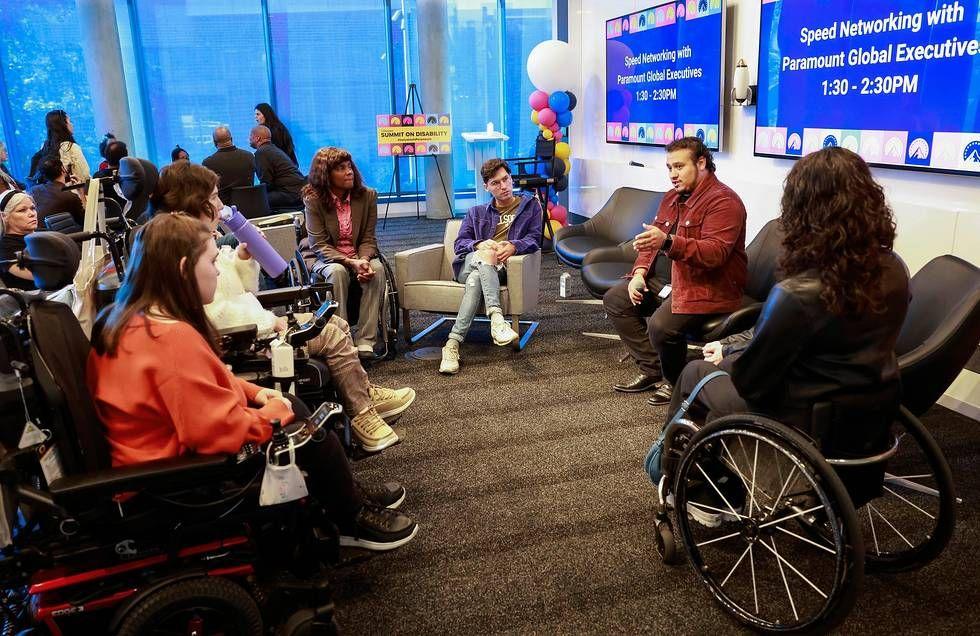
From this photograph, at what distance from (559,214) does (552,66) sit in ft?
4.34

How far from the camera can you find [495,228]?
4.34 metres

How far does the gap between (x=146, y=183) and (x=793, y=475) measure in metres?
2.08

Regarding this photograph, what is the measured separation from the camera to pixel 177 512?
1692 millimetres

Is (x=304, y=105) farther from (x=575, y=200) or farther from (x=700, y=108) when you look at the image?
(x=700, y=108)

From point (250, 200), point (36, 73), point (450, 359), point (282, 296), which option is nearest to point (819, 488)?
point (282, 296)

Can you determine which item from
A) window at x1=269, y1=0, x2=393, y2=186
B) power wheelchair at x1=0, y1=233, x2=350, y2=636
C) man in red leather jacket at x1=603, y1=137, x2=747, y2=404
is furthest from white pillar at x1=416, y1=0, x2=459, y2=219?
power wheelchair at x1=0, y1=233, x2=350, y2=636

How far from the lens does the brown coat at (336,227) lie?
4.18 meters

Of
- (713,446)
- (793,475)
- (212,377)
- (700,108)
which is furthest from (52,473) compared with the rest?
(700,108)

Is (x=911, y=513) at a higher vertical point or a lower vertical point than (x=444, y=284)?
lower

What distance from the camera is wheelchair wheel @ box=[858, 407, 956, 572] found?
1.93 m

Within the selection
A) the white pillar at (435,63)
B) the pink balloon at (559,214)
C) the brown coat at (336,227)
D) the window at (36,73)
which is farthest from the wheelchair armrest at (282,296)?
the window at (36,73)

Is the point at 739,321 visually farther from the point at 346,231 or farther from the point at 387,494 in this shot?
the point at 346,231

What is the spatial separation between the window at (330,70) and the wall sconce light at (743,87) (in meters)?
5.68

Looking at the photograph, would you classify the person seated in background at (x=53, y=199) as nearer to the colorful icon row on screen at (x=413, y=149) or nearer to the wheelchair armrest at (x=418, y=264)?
the wheelchair armrest at (x=418, y=264)
